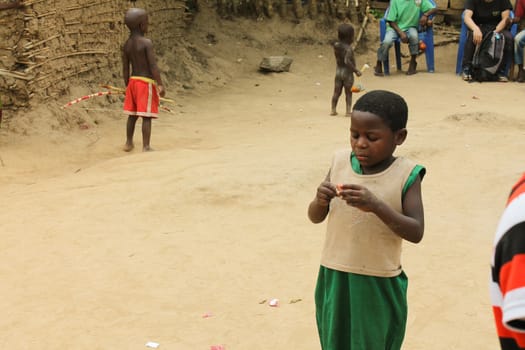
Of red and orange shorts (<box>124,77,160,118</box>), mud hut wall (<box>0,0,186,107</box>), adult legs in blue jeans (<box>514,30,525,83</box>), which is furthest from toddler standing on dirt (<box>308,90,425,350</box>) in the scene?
adult legs in blue jeans (<box>514,30,525,83</box>)

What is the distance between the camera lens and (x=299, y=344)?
10.2ft

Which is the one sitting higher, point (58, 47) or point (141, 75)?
point (58, 47)

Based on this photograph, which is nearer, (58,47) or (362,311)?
(362,311)

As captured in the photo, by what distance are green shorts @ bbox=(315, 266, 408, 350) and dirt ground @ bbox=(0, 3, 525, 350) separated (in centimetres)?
80

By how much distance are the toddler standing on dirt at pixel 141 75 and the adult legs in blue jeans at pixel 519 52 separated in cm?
569

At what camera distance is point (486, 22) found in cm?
1055

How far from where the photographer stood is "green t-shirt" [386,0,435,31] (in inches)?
429

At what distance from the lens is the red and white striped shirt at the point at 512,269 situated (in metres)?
1.15

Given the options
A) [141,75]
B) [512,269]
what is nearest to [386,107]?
[512,269]

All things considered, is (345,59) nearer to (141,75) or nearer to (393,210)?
(141,75)

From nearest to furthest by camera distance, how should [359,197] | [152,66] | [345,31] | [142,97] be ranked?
[359,197], [152,66], [142,97], [345,31]

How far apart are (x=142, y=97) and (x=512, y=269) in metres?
6.10

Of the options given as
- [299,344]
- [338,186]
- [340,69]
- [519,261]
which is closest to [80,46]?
[340,69]

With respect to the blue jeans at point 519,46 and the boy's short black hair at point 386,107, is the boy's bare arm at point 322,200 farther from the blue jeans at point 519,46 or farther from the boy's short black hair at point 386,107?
the blue jeans at point 519,46
